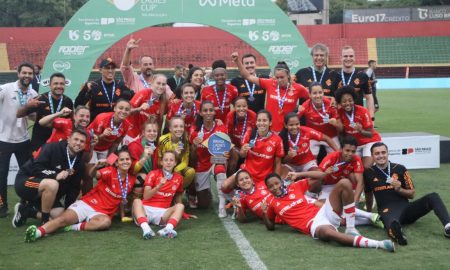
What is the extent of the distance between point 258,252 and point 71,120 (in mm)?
2963

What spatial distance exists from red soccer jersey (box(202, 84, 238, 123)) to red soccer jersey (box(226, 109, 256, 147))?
9.9 inches

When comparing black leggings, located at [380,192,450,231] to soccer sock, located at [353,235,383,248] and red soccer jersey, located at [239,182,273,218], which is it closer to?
soccer sock, located at [353,235,383,248]

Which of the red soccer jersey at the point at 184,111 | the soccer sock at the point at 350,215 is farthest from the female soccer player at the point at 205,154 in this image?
the soccer sock at the point at 350,215

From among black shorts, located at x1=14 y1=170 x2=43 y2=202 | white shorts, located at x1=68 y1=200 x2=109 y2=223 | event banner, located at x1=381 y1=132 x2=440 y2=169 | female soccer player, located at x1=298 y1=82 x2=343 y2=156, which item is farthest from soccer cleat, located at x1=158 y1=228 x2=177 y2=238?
event banner, located at x1=381 y1=132 x2=440 y2=169

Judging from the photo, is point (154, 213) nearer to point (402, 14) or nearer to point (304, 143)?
point (304, 143)

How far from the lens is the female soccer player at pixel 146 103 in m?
7.30

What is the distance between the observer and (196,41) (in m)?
35.4

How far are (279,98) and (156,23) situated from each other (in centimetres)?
498

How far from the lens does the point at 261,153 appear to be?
690 centimetres

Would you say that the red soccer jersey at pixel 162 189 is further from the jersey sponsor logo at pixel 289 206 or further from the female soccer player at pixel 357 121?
the female soccer player at pixel 357 121

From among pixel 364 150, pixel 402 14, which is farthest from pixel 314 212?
pixel 402 14

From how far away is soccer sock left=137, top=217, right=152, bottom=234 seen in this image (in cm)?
588

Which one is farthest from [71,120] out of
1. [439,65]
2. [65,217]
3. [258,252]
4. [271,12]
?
[439,65]

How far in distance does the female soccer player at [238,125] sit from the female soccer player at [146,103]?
0.91 m
